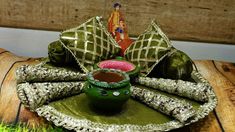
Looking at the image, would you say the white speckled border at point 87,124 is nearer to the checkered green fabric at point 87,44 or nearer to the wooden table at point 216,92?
the wooden table at point 216,92

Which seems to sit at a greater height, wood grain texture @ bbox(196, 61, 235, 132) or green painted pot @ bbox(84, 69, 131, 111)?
green painted pot @ bbox(84, 69, 131, 111)

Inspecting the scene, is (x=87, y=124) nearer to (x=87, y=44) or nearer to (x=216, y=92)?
(x=87, y=44)

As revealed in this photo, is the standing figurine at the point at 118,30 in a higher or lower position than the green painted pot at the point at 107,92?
higher

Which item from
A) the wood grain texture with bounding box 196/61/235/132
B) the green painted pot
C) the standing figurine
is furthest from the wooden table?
the standing figurine

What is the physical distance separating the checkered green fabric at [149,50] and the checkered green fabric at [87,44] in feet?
0.25

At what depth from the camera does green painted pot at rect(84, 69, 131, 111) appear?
36.6 inches

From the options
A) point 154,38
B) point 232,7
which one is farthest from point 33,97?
point 232,7

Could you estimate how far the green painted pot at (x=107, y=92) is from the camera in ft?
3.05

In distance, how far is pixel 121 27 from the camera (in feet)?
4.31

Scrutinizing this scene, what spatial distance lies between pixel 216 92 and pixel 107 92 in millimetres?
434

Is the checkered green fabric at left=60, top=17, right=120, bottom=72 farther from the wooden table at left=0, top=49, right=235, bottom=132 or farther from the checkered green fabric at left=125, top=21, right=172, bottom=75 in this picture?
the wooden table at left=0, top=49, right=235, bottom=132

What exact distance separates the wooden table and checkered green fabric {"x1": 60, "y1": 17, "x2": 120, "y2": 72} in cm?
20

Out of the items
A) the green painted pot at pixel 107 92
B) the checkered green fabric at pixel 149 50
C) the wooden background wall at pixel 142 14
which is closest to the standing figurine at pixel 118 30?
the checkered green fabric at pixel 149 50

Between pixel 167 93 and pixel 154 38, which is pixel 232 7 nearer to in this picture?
pixel 154 38
